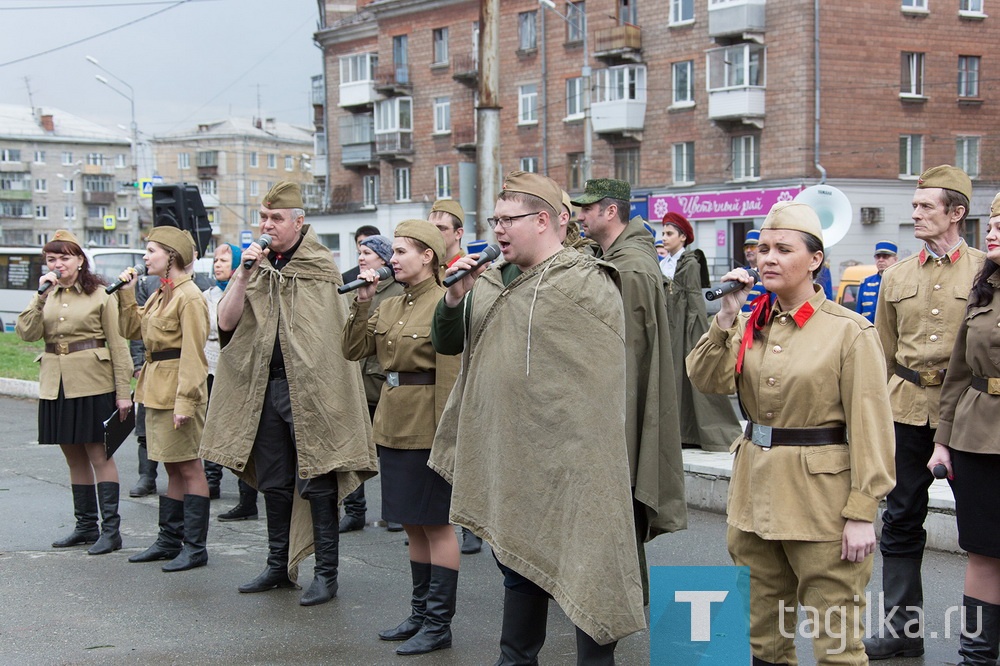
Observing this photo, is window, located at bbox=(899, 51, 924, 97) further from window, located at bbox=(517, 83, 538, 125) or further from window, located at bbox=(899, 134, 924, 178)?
window, located at bbox=(517, 83, 538, 125)

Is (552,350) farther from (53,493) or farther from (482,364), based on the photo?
(53,493)

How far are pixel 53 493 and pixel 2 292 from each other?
29.4m

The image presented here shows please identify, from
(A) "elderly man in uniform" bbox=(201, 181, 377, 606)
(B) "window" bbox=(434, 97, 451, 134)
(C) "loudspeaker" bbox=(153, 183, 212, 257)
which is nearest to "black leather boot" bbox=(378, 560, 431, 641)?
(A) "elderly man in uniform" bbox=(201, 181, 377, 606)

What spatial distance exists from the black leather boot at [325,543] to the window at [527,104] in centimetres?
4321

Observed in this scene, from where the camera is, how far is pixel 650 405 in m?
5.12

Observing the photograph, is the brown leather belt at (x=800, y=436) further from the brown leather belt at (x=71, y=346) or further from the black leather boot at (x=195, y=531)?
the brown leather belt at (x=71, y=346)

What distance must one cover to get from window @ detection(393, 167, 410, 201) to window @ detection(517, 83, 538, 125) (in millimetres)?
8842

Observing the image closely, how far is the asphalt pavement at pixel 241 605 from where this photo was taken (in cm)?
541

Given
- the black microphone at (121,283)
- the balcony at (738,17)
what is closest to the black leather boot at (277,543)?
the black microphone at (121,283)

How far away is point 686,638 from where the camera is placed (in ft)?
16.6

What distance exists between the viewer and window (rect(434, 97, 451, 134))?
175 ft

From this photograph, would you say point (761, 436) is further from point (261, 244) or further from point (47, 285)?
point (47, 285)

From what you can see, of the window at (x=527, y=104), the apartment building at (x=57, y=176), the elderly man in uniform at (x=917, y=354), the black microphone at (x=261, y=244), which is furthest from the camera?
the apartment building at (x=57, y=176)

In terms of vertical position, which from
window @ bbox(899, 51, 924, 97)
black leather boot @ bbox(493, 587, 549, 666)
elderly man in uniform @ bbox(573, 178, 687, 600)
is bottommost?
black leather boot @ bbox(493, 587, 549, 666)
